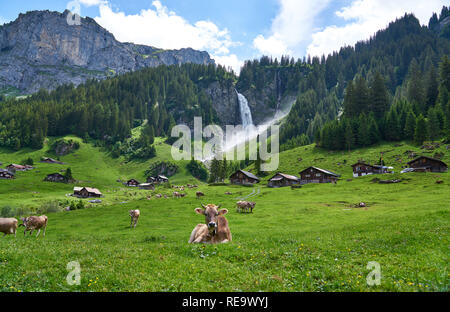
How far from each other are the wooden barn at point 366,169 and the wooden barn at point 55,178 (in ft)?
451

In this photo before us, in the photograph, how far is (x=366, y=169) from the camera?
91750mm

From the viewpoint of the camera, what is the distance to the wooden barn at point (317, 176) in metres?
94.7

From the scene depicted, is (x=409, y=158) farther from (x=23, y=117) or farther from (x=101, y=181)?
(x=23, y=117)

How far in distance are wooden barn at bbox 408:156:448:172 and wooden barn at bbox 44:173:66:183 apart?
154018 millimetres

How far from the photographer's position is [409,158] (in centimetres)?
9156

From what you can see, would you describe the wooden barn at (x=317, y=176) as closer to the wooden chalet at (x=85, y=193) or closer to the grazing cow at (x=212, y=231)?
the grazing cow at (x=212, y=231)

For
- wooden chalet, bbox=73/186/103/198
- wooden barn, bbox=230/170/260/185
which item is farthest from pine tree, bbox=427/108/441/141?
wooden chalet, bbox=73/186/103/198

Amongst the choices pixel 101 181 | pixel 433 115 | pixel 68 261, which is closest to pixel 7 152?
pixel 101 181

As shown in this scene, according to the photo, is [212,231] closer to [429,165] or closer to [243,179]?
[429,165]

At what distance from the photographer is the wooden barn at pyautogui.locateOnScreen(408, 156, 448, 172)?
78312mm

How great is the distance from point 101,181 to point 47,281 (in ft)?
484

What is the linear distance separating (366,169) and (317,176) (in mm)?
17304

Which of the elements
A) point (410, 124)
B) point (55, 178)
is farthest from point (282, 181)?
point (55, 178)
